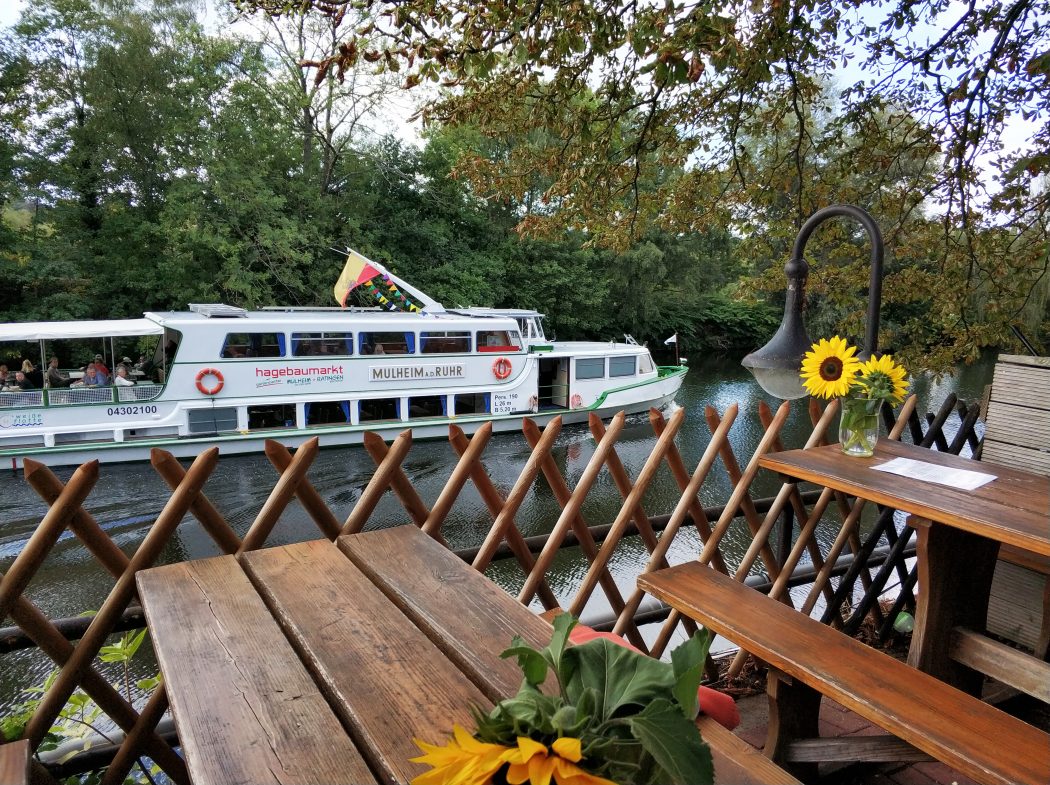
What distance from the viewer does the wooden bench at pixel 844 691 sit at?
1420 mm

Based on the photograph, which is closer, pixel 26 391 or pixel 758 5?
pixel 758 5

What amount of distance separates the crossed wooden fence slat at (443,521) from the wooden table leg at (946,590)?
0.74m

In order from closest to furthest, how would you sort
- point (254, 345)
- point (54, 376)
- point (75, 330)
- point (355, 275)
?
point (75, 330), point (54, 376), point (254, 345), point (355, 275)

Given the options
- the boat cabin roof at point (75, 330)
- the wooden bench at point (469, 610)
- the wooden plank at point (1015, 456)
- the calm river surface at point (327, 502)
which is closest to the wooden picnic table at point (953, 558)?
the wooden plank at point (1015, 456)

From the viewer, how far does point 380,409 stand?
14.2 metres

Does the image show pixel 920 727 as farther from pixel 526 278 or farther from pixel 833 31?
pixel 526 278

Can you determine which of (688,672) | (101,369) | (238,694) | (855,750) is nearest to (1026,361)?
(855,750)

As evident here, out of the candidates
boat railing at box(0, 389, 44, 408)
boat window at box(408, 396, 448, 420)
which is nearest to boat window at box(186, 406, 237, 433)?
boat railing at box(0, 389, 44, 408)

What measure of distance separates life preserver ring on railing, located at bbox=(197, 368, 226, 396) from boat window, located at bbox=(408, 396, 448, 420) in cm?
404

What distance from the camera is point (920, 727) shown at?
1.50 m

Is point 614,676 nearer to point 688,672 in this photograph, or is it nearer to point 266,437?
point 688,672

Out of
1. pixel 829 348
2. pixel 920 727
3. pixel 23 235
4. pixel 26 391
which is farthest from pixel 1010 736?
pixel 23 235

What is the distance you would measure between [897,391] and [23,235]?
24643mm

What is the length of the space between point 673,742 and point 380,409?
14020 millimetres
